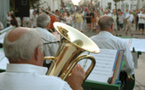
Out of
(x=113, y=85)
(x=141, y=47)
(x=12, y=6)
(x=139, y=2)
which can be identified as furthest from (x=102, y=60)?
(x=139, y=2)

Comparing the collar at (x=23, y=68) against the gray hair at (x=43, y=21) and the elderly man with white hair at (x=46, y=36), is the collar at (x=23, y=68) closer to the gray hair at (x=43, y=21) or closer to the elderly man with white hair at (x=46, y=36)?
the elderly man with white hair at (x=46, y=36)

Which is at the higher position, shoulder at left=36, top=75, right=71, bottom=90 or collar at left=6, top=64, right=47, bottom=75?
collar at left=6, top=64, right=47, bottom=75

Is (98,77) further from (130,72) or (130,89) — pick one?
(130,89)

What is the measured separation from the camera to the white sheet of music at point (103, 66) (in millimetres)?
2169

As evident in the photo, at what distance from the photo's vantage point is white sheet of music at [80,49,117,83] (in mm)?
2169

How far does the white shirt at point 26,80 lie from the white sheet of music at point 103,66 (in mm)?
972

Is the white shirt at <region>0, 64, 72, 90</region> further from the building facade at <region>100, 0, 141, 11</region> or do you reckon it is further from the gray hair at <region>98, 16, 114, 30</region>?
the building facade at <region>100, 0, 141, 11</region>

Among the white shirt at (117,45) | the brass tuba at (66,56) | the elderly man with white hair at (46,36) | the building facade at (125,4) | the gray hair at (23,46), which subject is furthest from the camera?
the building facade at (125,4)

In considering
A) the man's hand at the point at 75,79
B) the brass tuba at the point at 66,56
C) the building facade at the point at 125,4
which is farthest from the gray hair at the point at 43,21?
the building facade at the point at 125,4

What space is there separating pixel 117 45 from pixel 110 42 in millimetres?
94

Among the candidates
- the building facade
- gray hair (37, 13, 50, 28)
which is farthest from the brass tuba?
the building facade

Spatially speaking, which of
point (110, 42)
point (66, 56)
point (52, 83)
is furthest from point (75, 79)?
point (110, 42)

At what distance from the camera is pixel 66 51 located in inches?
69.1

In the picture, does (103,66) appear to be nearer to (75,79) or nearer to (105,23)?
(75,79)
